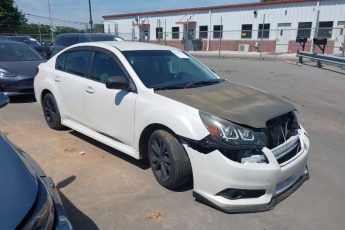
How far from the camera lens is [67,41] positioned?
1462cm

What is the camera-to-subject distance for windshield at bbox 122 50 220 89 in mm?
4379

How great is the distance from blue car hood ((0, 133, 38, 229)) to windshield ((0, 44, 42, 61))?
7.85 metres

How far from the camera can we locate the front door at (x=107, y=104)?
427 centimetres

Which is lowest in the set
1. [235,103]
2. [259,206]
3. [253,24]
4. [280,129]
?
[259,206]

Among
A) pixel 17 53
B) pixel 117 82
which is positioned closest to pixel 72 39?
pixel 17 53

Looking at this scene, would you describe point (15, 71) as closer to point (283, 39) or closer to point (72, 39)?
point (72, 39)

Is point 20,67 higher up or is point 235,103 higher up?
point 235,103

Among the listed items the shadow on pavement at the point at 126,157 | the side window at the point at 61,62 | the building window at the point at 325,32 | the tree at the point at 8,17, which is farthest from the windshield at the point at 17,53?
the tree at the point at 8,17

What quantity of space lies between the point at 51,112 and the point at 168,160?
313 centimetres

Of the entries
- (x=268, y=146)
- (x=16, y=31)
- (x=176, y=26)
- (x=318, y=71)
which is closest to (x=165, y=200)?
(x=268, y=146)

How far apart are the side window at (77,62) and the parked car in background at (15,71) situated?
3340 mm

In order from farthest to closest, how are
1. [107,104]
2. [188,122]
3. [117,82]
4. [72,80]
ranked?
[72,80] < [107,104] < [117,82] < [188,122]

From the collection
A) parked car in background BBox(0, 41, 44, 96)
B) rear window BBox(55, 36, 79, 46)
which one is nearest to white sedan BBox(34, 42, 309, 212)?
parked car in background BBox(0, 41, 44, 96)

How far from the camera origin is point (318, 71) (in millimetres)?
14875
